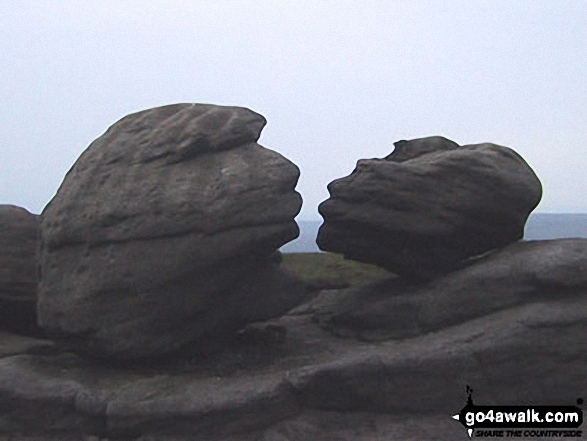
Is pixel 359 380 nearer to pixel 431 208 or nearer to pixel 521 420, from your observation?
pixel 521 420

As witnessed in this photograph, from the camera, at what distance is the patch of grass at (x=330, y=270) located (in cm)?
3481

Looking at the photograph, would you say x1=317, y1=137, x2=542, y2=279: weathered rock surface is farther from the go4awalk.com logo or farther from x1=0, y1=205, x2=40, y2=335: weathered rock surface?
x1=0, y1=205, x2=40, y2=335: weathered rock surface

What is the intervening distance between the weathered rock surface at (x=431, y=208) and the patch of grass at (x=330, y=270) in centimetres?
931

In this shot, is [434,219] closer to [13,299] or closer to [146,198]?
[146,198]

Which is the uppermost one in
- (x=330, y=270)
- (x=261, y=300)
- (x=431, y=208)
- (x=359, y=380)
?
(x=431, y=208)

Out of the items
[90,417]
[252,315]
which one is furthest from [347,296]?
[90,417]

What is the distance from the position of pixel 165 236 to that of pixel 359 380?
7018mm

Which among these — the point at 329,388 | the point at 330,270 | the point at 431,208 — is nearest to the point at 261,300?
the point at 329,388

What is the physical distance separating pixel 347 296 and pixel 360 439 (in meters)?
8.39

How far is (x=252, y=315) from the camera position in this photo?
2283 cm

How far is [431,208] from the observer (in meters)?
22.4

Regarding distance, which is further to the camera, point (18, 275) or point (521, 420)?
point (18, 275)

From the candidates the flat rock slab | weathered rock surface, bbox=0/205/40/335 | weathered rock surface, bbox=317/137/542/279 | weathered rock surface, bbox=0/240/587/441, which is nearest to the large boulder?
weathered rock surface, bbox=0/240/587/441

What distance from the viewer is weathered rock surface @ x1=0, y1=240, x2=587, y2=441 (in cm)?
1852
